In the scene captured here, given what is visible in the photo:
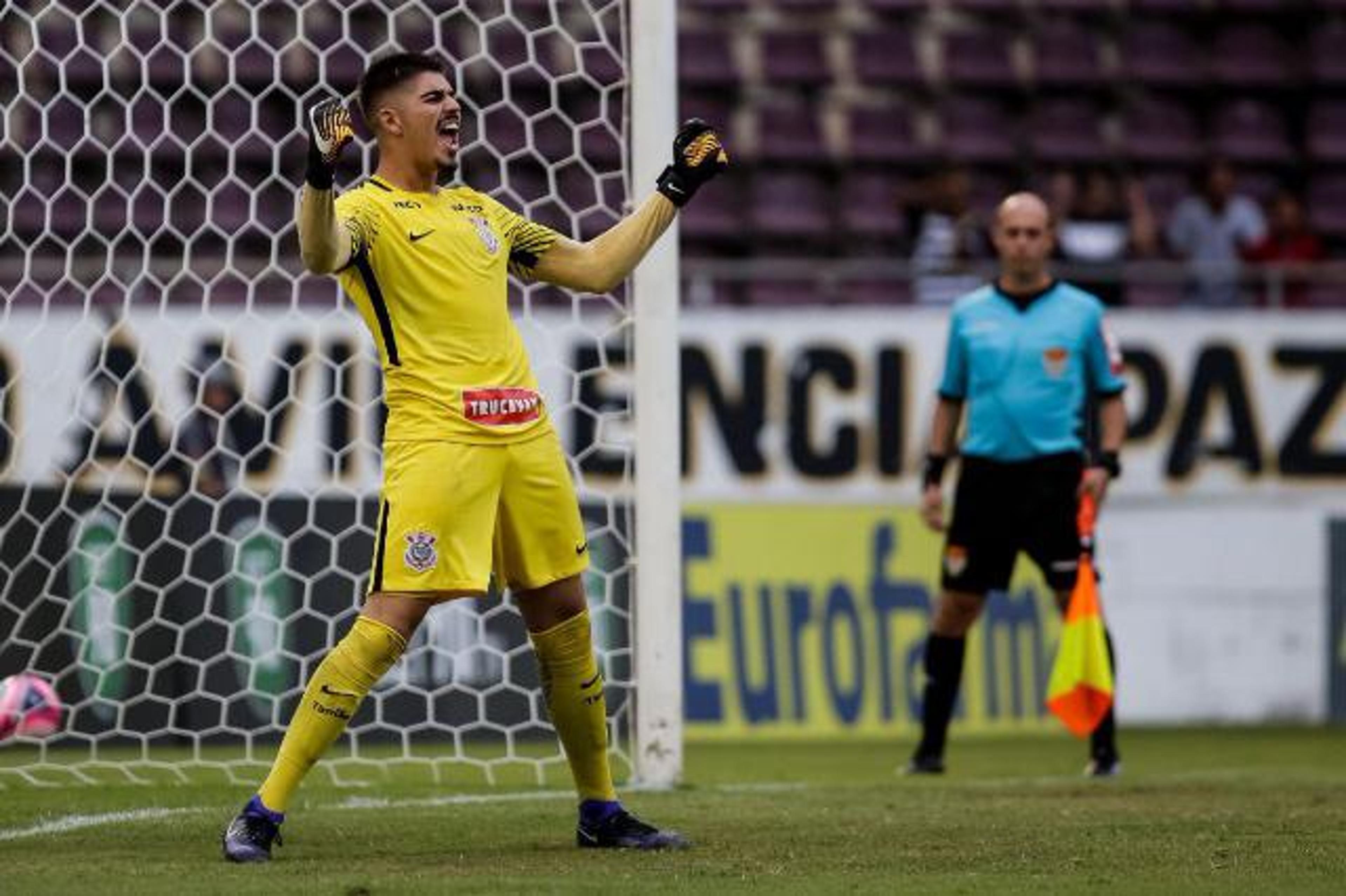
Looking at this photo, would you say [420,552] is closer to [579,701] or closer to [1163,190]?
[579,701]

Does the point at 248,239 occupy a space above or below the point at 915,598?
above

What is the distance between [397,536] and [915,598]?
6.99 m

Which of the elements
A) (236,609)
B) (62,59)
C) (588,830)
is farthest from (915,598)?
(588,830)

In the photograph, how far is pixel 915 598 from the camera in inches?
500

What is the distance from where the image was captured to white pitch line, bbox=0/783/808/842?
22.4ft

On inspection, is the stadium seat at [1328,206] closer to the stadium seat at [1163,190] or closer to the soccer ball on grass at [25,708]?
the stadium seat at [1163,190]

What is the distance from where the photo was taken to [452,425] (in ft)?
19.9

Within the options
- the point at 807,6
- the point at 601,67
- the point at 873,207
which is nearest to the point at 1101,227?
the point at 873,207

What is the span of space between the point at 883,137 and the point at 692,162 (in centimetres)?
980

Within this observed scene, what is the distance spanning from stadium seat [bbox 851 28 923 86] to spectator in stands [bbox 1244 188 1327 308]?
2.63 m

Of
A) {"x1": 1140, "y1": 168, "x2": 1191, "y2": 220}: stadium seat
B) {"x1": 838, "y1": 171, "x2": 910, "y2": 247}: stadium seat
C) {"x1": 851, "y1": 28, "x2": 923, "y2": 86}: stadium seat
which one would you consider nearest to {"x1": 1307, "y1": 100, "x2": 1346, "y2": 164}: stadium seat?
{"x1": 1140, "y1": 168, "x2": 1191, "y2": 220}: stadium seat

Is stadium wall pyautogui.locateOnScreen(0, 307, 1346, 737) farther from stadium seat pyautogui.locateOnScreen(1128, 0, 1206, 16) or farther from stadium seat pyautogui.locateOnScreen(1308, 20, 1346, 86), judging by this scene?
stadium seat pyautogui.locateOnScreen(1128, 0, 1206, 16)

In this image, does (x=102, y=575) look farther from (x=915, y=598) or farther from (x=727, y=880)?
(x=727, y=880)

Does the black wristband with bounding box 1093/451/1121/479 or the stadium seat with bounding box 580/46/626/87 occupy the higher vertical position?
the stadium seat with bounding box 580/46/626/87
